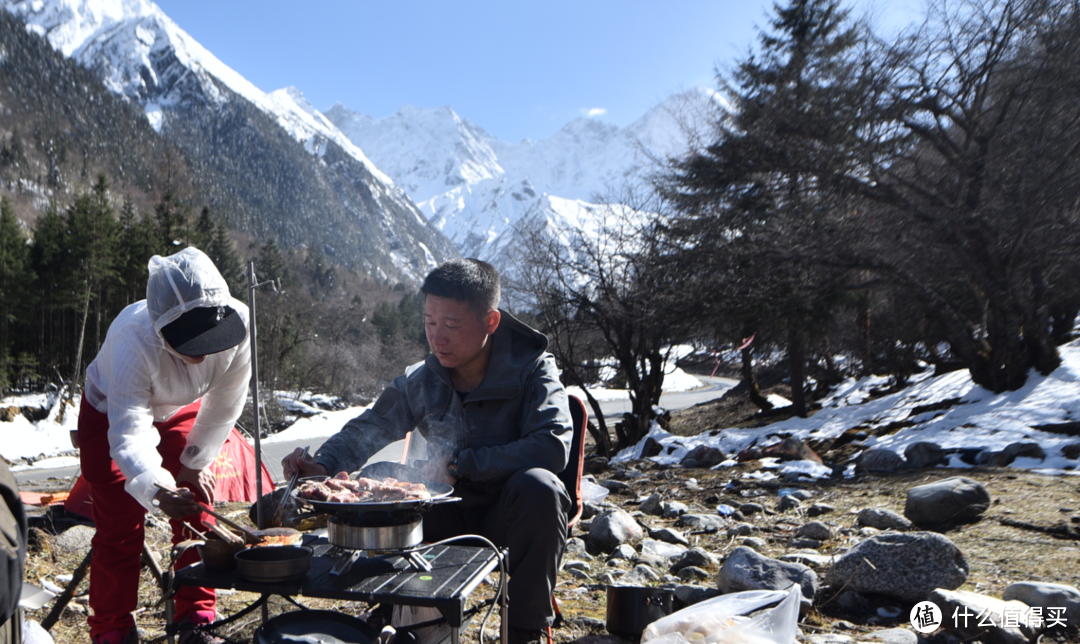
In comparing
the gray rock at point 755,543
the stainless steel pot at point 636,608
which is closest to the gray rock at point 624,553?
the gray rock at point 755,543

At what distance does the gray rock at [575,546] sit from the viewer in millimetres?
4727

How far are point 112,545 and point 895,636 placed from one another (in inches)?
133

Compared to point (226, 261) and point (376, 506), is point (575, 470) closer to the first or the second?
point (376, 506)

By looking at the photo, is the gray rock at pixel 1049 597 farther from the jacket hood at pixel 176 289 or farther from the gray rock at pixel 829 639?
the jacket hood at pixel 176 289

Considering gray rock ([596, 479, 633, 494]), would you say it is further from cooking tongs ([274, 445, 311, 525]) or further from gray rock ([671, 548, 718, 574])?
cooking tongs ([274, 445, 311, 525])

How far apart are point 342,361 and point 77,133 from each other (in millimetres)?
68975

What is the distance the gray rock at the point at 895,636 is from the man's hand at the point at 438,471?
2.03 metres

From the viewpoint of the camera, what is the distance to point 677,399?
111 feet

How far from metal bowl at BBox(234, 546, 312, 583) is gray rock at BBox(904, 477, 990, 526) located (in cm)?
466

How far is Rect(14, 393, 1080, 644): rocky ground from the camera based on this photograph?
10.8 ft

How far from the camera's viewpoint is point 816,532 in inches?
191

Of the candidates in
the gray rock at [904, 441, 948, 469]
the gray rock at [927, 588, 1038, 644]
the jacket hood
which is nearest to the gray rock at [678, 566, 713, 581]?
the gray rock at [927, 588, 1038, 644]

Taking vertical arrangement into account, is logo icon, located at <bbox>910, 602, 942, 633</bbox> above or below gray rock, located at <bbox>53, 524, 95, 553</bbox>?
below

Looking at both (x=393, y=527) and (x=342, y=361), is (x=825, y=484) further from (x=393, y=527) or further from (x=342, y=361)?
(x=342, y=361)
